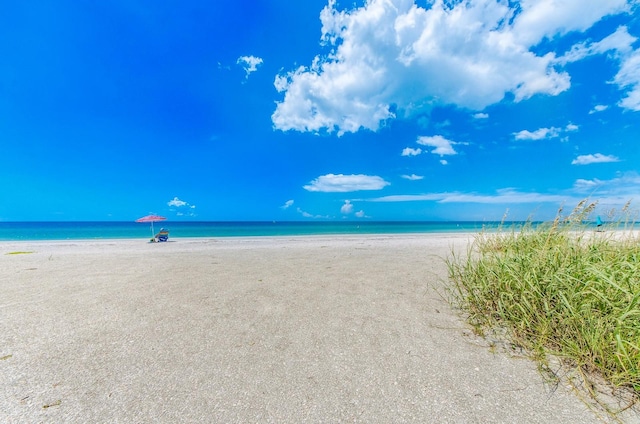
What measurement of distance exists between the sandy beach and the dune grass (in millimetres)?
373

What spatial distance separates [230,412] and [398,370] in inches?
58.7

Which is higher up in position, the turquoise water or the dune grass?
the turquoise water

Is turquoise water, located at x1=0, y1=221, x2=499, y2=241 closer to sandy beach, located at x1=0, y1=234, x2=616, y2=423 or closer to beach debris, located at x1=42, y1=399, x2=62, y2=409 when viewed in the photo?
sandy beach, located at x1=0, y1=234, x2=616, y2=423

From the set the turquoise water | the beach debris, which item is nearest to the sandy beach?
the beach debris

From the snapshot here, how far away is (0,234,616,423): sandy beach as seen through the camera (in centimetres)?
206

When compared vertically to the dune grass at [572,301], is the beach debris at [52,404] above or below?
below

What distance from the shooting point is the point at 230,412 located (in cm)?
204

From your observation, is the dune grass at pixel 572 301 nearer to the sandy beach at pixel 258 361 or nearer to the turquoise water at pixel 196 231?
the sandy beach at pixel 258 361

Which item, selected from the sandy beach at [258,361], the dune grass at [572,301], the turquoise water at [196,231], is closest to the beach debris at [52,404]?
the sandy beach at [258,361]

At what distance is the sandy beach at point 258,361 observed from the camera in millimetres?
2061

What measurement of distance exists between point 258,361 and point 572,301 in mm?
3204

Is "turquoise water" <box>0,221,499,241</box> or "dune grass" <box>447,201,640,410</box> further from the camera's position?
"turquoise water" <box>0,221,499,241</box>

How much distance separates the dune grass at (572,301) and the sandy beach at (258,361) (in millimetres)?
373

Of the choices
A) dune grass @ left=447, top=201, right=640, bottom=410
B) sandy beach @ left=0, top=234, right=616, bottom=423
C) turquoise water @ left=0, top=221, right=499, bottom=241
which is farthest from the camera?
turquoise water @ left=0, top=221, right=499, bottom=241
